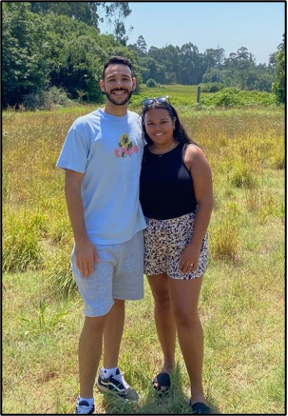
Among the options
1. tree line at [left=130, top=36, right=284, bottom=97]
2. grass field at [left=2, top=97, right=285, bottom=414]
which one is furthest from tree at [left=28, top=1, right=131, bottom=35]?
grass field at [left=2, top=97, right=285, bottom=414]

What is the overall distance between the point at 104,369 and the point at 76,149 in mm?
1263

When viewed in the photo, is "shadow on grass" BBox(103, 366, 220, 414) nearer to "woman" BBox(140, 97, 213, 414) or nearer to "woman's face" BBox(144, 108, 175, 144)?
"woman" BBox(140, 97, 213, 414)

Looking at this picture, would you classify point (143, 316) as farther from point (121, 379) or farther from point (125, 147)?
point (125, 147)

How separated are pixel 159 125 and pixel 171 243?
586mm

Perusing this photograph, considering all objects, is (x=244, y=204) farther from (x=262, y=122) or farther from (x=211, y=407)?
(x=262, y=122)

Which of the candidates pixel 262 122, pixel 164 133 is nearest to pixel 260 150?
pixel 262 122

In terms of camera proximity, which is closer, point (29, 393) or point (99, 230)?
point (99, 230)

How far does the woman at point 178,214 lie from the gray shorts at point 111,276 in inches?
3.6

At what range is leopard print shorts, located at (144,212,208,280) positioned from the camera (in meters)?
2.30

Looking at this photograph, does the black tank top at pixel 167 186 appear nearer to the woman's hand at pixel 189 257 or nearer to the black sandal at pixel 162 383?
the woman's hand at pixel 189 257

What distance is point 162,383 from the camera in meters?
2.58

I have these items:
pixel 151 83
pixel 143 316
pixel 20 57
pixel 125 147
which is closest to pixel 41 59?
pixel 20 57

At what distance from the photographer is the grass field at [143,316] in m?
2.51

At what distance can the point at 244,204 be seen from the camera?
6027 millimetres
